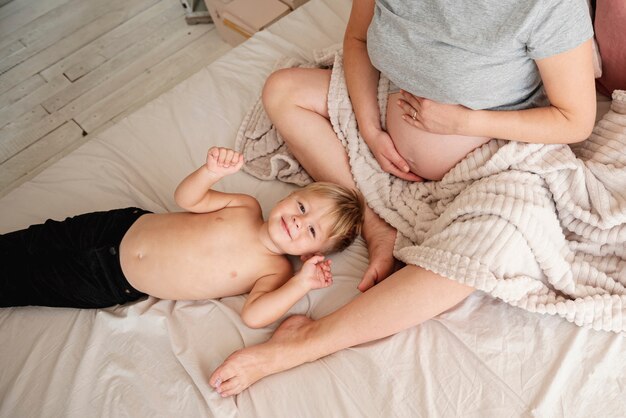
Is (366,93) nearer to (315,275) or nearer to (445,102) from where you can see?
(445,102)

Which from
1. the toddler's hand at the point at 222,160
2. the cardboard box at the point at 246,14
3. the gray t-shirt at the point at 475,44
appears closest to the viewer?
the gray t-shirt at the point at 475,44

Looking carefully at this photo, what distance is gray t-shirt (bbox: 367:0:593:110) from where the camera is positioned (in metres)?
0.76

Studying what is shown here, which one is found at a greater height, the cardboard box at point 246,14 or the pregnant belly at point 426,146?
the cardboard box at point 246,14

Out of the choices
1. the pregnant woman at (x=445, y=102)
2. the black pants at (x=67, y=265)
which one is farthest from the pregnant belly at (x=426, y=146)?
the black pants at (x=67, y=265)

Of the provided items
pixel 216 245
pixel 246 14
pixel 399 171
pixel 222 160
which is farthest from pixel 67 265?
pixel 246 14

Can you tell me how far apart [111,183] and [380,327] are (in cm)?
83

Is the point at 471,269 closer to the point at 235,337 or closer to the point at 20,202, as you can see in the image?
the point at 235,337

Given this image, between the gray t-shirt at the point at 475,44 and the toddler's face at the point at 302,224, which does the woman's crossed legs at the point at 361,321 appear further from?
the gray t-shirt at the point at 475,44

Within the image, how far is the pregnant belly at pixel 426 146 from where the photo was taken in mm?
983

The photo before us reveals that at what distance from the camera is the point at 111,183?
4.25 feet

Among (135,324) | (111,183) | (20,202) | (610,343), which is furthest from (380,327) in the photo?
(20,202)

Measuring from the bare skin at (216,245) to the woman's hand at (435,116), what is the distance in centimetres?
26

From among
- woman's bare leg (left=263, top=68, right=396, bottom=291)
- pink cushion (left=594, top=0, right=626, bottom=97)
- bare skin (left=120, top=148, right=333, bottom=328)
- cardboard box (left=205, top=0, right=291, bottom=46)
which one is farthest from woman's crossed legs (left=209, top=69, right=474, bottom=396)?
cardboard box (left=205, top=0, right=291, bottom=46)

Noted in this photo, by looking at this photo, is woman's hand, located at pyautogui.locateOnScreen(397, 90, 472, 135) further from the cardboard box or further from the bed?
the cardboard box
